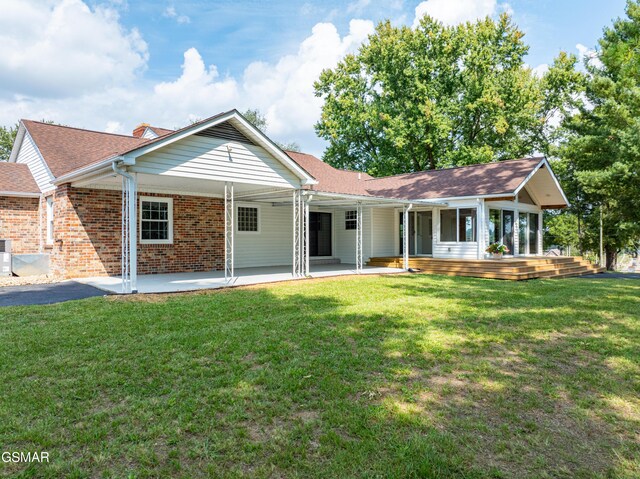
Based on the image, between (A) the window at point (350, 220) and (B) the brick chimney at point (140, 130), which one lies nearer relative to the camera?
(B) the brick chimney at point (140, 130)

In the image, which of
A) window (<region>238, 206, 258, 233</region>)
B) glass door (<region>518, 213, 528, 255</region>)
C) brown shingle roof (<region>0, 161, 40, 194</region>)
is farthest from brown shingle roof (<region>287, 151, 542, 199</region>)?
brown shingle roof (<region>0, 161, 40, 194</region>)

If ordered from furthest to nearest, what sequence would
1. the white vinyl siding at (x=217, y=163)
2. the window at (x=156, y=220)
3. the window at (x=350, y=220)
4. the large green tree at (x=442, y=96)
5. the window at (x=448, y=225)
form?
the large green tree at (x=442, y=96) < the window at (x=350, y=220) < the window at (x=448, y=225) < the window at (x=156, y=220) < the white vinyl siding at (x=217, y=163)

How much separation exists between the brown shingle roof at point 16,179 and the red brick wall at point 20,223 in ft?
1.30

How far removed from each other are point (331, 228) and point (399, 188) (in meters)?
3.76

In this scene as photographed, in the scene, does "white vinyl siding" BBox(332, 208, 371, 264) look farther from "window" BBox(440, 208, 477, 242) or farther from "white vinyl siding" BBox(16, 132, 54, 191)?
"white vinyl siding" BBox(16, 132, 54, 191)

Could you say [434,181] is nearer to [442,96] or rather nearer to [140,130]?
[442,96]

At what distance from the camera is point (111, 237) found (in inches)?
472

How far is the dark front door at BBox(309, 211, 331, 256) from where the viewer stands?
730 inches

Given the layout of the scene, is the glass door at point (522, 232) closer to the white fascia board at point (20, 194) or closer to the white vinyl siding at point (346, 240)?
the white vinyl siding at point (346, 240)

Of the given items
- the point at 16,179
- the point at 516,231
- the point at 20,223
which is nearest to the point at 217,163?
the point at 20,223

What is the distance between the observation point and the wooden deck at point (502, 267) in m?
13.5

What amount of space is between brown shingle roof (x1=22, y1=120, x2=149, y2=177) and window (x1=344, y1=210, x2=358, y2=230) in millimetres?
9207

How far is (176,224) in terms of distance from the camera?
13.2 meters

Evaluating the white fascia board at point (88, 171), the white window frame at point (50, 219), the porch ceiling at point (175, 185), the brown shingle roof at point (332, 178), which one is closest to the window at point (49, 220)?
the white window frame at point (50, 219)
